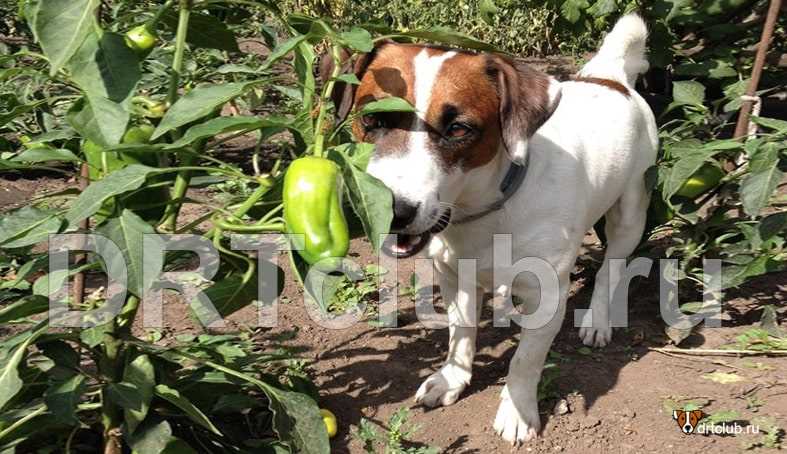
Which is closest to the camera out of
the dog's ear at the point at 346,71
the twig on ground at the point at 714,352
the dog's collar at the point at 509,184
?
the dog's ear at the point at 346,71

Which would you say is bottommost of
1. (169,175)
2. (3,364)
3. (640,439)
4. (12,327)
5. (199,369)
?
(640,439)

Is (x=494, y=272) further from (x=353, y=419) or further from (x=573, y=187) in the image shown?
(x=353, y=419)

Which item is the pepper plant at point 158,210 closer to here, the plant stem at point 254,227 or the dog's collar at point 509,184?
the plant stem at point 254,227

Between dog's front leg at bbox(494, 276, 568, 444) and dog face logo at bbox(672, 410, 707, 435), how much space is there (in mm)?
447

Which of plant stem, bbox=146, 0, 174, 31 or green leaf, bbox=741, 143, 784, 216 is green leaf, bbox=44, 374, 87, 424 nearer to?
plant stem, bbox=146, 0, 174, 31

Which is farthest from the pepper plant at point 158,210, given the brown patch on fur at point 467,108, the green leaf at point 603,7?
the green leaf at point 603,7

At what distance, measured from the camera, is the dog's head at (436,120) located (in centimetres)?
203

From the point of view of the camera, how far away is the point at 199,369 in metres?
2.20

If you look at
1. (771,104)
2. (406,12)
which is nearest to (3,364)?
(771,104)

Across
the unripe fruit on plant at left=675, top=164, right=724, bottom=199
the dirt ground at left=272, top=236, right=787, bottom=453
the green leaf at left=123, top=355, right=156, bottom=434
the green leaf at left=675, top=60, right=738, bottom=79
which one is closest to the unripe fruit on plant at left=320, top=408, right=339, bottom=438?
the dirt ground at left=272, top=236, right=787, bottom=453

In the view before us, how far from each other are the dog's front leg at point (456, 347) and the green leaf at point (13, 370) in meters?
1.31

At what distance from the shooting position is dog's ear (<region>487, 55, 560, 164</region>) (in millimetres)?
2301

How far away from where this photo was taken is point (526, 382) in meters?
2.63

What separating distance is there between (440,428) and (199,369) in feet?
2.79
